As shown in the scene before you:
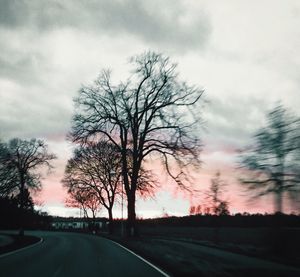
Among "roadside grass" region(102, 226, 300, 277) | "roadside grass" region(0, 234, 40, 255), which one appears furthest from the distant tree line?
"roadside grass" region(0, 234, 40, 255)

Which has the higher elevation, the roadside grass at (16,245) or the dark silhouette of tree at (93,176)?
the dark silhouette of tree at (93,176)

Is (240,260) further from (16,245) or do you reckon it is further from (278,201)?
(16,245)

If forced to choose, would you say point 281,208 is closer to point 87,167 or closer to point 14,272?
point 14,272

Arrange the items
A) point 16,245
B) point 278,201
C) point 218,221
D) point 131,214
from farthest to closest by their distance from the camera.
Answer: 1. point 218,221
2. point 131,214
3. point 16,245
4. point 278,201

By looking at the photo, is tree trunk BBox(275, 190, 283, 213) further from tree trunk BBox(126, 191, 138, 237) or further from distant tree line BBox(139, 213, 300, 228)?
tree trunk BBox(126, 191, 138, 237)

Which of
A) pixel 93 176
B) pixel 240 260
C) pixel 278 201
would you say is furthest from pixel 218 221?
pixel 278 201

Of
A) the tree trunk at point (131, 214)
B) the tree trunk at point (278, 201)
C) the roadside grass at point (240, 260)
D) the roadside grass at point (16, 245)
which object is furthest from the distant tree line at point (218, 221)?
the roadside grass at point (16, 245)

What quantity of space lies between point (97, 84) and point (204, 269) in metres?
31.7

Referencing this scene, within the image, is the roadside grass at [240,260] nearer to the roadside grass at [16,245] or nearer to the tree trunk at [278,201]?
the tree trunk at [278,201]

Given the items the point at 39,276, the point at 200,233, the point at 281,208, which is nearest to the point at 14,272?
the point at 39,276

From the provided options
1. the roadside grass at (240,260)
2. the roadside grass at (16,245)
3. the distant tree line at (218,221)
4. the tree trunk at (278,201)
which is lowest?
the roadside grass at (240,260)

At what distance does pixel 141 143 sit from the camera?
47.7m

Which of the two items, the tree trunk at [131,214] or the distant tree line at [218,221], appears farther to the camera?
the distant tree line at [218,221]

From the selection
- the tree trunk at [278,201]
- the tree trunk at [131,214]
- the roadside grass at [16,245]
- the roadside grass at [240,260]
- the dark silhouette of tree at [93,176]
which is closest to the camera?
the roadside grass at [240,260]
